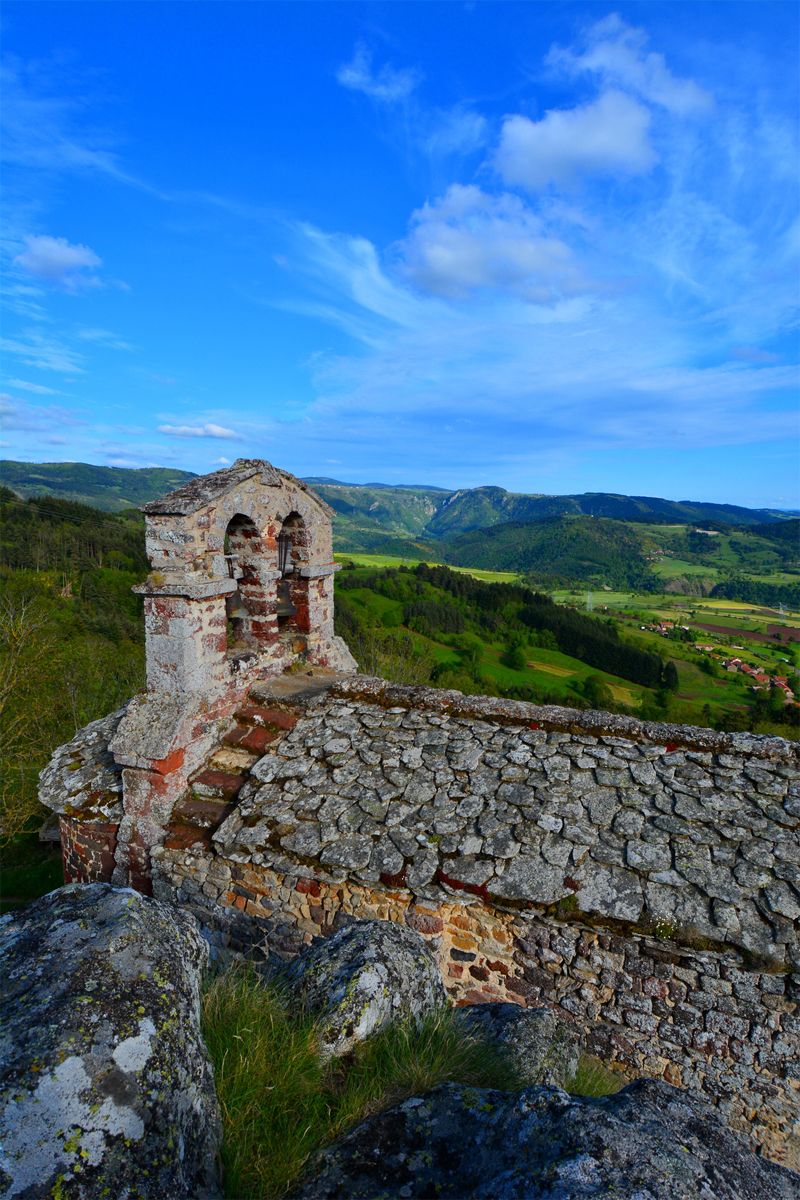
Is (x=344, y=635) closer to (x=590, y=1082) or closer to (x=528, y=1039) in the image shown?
(x=590, y=1082)

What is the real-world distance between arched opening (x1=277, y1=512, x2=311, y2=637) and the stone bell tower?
0.44m

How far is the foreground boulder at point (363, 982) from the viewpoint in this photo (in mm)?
3076

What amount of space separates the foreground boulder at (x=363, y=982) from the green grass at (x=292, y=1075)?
83 millimetres

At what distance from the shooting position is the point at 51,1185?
1.70 m

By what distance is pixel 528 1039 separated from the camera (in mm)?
3359

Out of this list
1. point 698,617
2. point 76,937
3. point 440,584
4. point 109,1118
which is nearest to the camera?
point 109,1118

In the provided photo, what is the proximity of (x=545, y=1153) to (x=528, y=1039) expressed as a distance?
159cm

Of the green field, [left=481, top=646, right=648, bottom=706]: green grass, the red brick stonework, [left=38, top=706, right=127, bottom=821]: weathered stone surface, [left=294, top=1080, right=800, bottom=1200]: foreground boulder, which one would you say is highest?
[left=294, top=1080, right=800, bottom=1200]: foreground boulder

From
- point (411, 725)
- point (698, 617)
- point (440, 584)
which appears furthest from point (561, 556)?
point (411, 725)

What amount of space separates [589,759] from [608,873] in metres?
1.32

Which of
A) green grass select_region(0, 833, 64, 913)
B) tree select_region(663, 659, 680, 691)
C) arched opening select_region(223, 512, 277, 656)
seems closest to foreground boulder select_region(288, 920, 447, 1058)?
arched opening select_region(223, 512, 277, 656)

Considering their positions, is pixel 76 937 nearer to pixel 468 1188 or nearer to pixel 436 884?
pixel 468 1188

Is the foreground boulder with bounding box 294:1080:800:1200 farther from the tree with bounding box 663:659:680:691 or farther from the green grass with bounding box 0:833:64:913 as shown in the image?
the tree with bounding box 663:659:680:691

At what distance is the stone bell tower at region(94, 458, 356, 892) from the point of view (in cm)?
660
